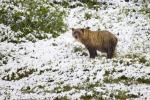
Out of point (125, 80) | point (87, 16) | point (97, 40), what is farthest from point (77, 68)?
point (87, 16)

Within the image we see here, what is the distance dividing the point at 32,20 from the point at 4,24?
2.56m

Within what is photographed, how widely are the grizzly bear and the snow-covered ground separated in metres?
0.66

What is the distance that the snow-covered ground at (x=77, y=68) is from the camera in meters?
17.4

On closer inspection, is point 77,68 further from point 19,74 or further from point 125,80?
point 19,74

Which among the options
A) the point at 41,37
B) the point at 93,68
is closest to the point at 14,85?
the point at 93,68

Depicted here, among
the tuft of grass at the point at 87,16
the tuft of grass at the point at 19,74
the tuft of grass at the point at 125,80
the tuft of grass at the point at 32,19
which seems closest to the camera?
the tuft of grass at the point at 125,80

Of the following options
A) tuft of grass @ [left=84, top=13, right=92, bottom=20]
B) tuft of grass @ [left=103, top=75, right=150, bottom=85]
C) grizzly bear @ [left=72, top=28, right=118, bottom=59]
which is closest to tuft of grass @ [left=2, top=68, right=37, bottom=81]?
grizzly bear @ [left=72, top=28, right=118, bottom=59]

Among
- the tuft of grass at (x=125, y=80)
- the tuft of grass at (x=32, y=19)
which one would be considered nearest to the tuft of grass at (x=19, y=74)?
the tuft of grass at (x=125, y=80)

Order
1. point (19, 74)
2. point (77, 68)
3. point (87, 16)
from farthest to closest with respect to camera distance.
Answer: point (87, 16), point (19, 74), point (77, 68)

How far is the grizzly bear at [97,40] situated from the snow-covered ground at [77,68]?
66 cm

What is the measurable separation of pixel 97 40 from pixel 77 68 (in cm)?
260

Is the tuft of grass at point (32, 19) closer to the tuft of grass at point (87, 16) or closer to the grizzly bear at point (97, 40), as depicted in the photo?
the tuft of grass at point (87, 16)

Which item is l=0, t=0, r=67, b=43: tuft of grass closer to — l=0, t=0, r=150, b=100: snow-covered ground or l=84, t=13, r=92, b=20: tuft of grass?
l=0, t=0, r=150, b=100: snow-covered ground

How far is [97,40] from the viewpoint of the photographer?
22500mm
